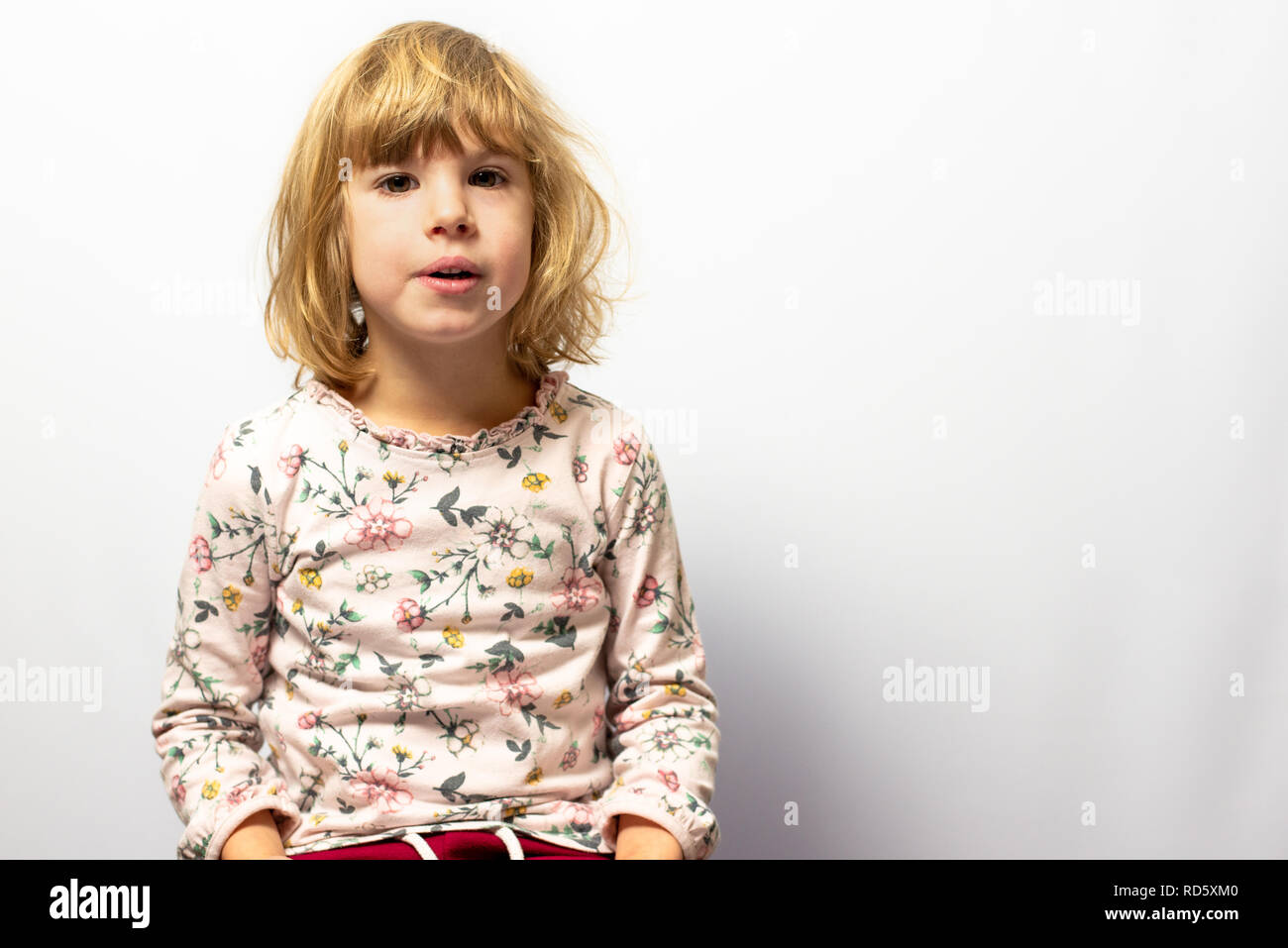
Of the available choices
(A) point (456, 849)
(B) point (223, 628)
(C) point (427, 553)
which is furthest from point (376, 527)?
(A) point (456, 849)

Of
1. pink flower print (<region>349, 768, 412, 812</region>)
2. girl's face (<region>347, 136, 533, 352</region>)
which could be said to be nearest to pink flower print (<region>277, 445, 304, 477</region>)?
girl's face (<region>347, 136, 533, 352</region>)

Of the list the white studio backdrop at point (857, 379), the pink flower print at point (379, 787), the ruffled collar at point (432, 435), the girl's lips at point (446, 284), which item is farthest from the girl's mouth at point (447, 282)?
the white studio backdrop at point (857, 379)

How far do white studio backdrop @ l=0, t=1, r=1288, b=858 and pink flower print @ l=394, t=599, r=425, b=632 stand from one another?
21.2 inches

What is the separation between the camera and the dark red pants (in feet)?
3.28

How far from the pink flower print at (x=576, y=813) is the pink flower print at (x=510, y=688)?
9cm

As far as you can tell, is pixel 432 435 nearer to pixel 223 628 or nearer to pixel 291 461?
pixel 291 461

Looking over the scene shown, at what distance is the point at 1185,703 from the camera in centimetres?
159

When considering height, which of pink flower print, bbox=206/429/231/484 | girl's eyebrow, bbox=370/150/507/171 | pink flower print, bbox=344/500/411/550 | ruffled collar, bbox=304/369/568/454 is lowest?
pink flower print, bbox=344/500/411/550

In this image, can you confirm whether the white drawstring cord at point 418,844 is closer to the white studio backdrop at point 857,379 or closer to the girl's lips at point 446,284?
the girl's lips at point 446,284

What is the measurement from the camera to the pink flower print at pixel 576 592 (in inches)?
42.9

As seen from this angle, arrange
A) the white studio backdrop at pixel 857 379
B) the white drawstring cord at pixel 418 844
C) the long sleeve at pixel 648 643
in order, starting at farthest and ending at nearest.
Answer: the white studio backdrop at pixel 857 379
the long sleeve at pixel 648 643
the white drawstring cord at pixel 418 844

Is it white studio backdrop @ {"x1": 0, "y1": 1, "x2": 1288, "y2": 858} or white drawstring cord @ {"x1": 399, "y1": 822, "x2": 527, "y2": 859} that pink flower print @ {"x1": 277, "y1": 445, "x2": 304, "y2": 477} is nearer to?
white drawstring cord @ {"x1": 399, "y1": 822, "x2": 527, "y2": 859}

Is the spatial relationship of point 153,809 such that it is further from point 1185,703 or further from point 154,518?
point 1185,703
